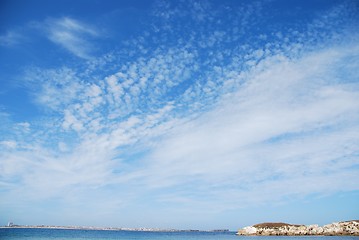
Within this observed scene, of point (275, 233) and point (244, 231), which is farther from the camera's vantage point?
point (244, 231)

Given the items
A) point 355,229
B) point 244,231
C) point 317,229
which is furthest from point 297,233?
point 244,231

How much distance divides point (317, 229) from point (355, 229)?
9.02 m

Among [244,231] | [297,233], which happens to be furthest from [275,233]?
[244,231]

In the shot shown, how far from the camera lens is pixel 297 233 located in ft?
247

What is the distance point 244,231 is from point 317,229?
23.9m

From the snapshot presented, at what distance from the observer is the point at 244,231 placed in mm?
92938

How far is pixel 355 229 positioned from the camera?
227ft

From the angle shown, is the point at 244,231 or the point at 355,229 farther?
the point at 244,231

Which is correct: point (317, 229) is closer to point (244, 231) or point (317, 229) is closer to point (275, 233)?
point (275, 233)

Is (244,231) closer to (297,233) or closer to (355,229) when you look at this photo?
(297,233)

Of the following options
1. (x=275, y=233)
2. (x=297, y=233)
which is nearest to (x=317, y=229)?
(x=297, y=233)

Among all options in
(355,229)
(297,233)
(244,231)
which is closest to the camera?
(355,229)

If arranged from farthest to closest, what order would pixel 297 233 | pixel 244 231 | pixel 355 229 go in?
pixel 244 231, pixel 297 233, pixel 355 229

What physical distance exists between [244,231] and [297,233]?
21.0 metres
